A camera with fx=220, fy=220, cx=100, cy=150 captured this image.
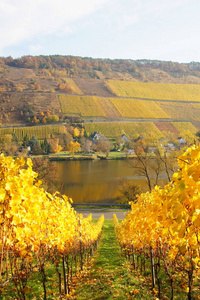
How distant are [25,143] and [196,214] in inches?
2800

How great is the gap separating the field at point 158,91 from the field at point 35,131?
170ft

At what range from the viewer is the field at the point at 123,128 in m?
86.0

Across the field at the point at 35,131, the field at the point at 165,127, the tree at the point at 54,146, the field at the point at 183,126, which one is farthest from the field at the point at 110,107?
the tree at the point at 54,146

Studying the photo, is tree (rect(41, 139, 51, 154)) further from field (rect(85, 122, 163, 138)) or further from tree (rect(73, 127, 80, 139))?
field (rect(85, 122, 163, 138))

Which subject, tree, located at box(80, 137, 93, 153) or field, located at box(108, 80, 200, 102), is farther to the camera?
field, located at box(108, 80, 200, 102)

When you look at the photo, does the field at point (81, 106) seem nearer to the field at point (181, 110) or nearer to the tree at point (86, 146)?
the tree at point (86, 146)

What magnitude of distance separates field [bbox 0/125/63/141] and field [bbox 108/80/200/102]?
5175cm

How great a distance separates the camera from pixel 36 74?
461 ft

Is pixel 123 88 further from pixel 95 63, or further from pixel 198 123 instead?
pixel 95 63

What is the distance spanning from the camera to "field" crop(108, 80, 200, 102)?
123 meters

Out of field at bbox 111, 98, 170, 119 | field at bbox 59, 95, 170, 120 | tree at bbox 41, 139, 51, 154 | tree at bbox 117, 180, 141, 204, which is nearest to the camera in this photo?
tree at bbox 117, 180, 141, 204

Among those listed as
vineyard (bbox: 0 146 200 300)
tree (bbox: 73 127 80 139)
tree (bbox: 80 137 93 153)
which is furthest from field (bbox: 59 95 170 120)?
vineyard (bbox: 0 146 200 300)

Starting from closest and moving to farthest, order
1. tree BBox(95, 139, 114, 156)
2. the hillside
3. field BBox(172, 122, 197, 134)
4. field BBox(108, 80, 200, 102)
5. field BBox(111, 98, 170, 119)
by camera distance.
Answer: tree BBox(95, 139, 114, 156), the hillside, field BBox(172, 122, 197, 134), field BBox(111, 98, 170, 119), field BBox(108, 80, 200, 102)

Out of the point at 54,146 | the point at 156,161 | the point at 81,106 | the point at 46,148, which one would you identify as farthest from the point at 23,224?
the point at 81,106
